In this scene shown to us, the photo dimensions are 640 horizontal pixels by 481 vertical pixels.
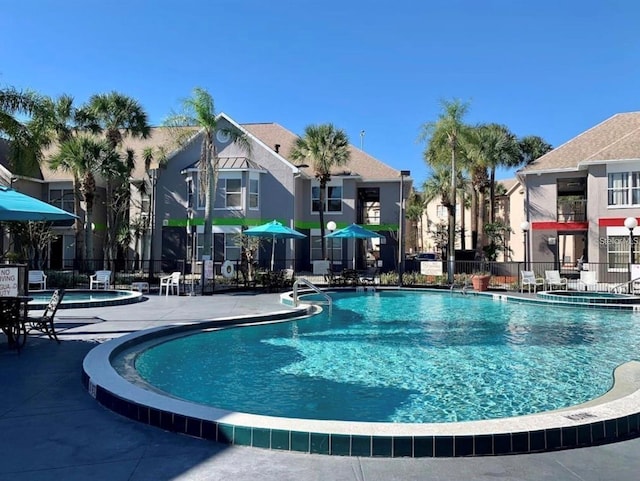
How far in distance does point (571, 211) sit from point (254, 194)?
19.6m

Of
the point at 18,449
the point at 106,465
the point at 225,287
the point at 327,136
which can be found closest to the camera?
the point at 106,465

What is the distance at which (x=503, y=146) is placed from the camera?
1330 inches

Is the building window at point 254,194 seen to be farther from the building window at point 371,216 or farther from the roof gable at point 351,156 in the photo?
the building window at point 371,216

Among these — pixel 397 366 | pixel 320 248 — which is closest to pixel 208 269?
pixel 320 248

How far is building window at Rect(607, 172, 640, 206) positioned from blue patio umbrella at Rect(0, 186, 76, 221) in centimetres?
2635

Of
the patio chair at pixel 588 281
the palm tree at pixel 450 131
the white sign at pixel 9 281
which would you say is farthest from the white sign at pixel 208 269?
the patio chair at pixel 588 281

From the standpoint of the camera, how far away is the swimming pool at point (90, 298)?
14112 mm

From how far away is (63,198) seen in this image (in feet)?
105

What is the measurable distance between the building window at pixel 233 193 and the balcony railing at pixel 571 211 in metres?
19.1

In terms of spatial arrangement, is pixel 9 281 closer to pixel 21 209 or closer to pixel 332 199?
pixel 21 209

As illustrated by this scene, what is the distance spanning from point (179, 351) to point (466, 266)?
2151 cm

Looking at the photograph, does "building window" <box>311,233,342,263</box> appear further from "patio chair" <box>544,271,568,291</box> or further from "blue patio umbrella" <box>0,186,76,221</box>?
"blue patio umbrella" <box>0,186,76,221</box>

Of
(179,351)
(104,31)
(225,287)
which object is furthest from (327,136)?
(179,351)

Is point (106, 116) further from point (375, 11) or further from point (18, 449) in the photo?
point (18, 449)
